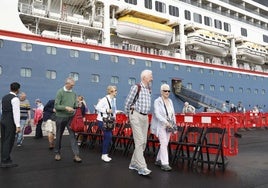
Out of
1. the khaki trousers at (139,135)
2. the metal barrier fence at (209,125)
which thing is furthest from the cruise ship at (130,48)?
the khaki trousers at (139,135)

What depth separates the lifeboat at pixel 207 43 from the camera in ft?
73.6

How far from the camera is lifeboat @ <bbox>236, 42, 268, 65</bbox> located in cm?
2714

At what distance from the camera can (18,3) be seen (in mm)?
15102

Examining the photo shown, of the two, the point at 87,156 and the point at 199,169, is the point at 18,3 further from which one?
the point at 199,169

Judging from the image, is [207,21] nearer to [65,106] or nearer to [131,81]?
[131,81]

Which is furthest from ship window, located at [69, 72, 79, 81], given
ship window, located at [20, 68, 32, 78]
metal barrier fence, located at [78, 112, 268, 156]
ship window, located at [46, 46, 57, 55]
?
metal barrier fence, located at [78, 112, 268, 156]

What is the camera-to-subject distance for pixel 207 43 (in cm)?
2305

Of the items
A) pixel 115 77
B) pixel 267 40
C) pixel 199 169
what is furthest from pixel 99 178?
pixel 267 40

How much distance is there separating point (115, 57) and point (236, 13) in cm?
1815

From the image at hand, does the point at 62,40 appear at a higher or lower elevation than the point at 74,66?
higher

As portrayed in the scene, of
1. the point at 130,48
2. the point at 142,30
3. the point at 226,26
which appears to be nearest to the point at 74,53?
the point at 130,48

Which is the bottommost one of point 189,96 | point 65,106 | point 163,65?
point 65,106

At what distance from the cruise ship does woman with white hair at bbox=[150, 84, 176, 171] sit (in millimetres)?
10078

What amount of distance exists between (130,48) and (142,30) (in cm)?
151
